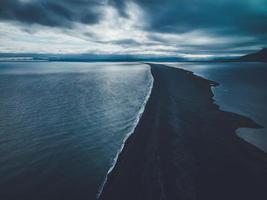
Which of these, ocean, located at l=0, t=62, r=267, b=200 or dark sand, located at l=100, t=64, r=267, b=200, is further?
ocean, located at l=0, t=62, r=267, b=200

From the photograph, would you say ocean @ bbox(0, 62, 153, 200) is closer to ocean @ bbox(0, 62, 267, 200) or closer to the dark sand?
ocean @ bbox(0, 62, 267, 200)

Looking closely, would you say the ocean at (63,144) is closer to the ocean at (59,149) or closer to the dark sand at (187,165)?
the ocean at (59,149)

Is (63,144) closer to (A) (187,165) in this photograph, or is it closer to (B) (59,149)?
(B) (59,149)

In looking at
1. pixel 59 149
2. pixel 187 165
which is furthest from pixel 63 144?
pixel 187 165

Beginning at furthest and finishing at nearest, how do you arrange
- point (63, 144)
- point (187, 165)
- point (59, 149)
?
point (63, 144)
point (59, 149)
point (187, 165)

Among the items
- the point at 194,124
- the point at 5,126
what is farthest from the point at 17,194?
the point at 194,124

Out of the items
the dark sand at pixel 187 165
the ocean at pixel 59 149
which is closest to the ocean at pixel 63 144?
the ocean at pixel 59 149

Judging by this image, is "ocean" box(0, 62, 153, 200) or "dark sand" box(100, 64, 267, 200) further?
"ocean" box(0, 62, 153, 200)

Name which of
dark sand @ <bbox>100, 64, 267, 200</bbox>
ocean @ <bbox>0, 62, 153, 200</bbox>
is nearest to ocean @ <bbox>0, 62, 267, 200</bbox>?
ocean @ <bbox>0, 62, 153, 200</bbox>
